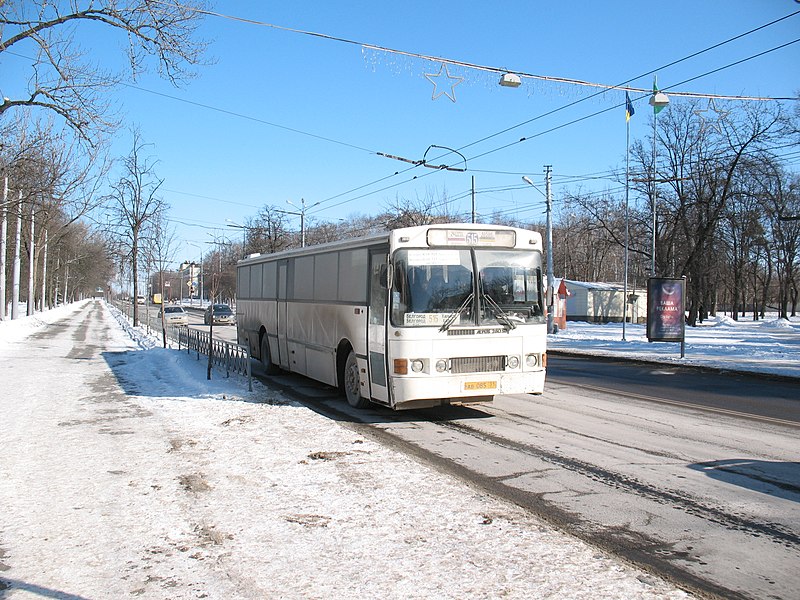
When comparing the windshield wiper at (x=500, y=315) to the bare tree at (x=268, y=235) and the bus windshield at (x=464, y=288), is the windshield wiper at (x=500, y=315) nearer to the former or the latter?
the bus windshield at (x=464, y=288)

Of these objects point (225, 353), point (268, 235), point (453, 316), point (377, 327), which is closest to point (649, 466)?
point (453, 316)

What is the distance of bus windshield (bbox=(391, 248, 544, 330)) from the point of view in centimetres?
904

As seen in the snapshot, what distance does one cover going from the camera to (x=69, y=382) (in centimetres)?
1369

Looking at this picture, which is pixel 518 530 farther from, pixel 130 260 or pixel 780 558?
pixel 130 260

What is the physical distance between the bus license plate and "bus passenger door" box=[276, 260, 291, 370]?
20.1 feet

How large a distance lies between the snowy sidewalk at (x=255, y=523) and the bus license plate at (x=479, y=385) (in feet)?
5.81

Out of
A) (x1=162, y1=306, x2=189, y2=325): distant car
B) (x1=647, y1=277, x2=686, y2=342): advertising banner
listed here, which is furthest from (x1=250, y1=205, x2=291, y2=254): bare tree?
(x1=647, y1=277, x2=686, y2=342): advertising banner

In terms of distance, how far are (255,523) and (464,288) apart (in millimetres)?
5045

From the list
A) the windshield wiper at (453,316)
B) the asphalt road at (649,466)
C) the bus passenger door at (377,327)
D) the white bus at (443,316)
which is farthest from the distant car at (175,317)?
the windshield wiper at (453,316)

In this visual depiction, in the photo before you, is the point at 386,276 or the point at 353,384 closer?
the point at 386,276

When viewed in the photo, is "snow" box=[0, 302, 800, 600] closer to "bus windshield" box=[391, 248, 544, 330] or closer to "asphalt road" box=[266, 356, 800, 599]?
"asphalt road" box=[266, 356, 800, 599]

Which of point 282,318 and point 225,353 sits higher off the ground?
point 282,318

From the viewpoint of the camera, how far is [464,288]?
365 inches

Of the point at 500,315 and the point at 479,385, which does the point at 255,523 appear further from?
the point at 500,315
